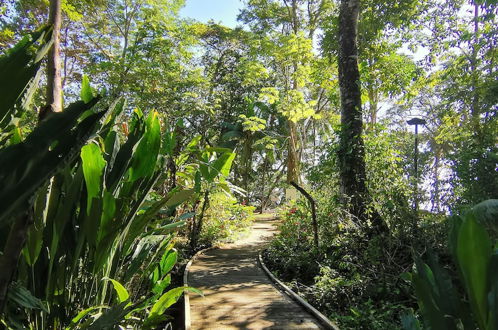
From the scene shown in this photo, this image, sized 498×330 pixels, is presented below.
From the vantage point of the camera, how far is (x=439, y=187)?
5340 mm

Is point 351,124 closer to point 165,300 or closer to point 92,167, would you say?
point 165,300

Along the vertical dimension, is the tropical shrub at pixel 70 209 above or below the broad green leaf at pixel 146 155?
below

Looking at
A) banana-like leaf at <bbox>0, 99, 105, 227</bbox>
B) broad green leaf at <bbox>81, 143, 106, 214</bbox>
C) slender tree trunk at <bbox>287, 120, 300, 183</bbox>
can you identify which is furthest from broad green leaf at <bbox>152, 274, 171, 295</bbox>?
slender tree trunk at <bbox>287, 120, 300, 183</bbox>

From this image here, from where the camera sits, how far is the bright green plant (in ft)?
4.44

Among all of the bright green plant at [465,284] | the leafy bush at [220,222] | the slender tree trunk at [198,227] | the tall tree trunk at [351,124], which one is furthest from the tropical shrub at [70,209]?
the leafy bush at [220,222]

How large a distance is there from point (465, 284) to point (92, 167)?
1580mm

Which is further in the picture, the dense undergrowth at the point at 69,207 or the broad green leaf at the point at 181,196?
the broad green leaf at the point at 181,196

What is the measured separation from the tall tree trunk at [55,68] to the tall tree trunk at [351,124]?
5080 millimetres

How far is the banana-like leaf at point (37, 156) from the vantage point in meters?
0.68

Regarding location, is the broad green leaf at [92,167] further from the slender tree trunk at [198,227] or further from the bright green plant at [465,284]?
the slender tree trunk at [198,227]

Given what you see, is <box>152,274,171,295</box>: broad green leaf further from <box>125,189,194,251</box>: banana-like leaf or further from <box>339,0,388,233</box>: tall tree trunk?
<box>339,0,388,233</box>: tall tree trunk

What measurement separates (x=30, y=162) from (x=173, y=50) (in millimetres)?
11389

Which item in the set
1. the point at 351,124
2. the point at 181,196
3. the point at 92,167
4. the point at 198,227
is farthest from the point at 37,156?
the point at 198,227

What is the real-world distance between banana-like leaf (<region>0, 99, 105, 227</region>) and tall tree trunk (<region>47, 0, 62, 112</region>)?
34 centimetres
